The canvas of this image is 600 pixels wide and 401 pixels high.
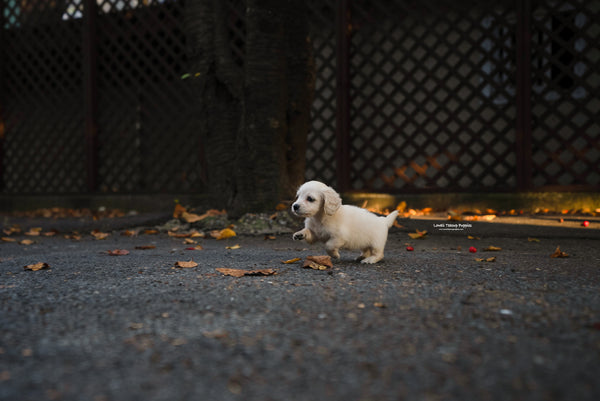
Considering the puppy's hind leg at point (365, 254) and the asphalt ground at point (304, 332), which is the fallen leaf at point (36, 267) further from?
the puppy's hind leg at point (365, 254)

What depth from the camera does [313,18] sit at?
21.3 feet

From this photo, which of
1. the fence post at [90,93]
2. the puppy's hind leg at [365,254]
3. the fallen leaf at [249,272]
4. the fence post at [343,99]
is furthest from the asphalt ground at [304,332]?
the fence post at [90,93]

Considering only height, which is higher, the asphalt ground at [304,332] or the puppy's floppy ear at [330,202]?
the puppy's floppy ear at [330,202]

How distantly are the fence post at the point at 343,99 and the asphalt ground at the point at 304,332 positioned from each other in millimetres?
3406

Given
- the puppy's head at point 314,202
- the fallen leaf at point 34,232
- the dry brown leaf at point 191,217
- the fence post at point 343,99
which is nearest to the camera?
the puppy's head at point 314,202

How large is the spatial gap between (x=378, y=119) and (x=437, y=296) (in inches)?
221

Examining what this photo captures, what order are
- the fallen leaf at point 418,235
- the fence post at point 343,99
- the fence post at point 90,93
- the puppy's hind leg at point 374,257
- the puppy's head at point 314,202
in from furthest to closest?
the fence post at point 90,93 → the fence post at point 343,99 → the fallen leaf at point 418,235 → the puppy's hind leg at point 374,257 → the puppy's head at point 314,202

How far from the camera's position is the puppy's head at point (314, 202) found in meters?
2.08

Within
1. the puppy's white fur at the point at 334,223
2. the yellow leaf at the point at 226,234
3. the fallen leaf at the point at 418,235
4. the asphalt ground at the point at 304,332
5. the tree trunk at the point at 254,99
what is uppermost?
the tree trunk at the point at 254,99

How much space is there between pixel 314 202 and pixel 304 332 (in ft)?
3.31

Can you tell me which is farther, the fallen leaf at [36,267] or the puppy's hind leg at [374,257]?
the puppy's hind leg at [374,257]

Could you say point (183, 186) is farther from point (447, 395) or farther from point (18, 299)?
point (447, 395)

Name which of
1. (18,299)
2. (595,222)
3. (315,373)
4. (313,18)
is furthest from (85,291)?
(313,18)

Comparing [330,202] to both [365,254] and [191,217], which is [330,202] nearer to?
[365,254]
